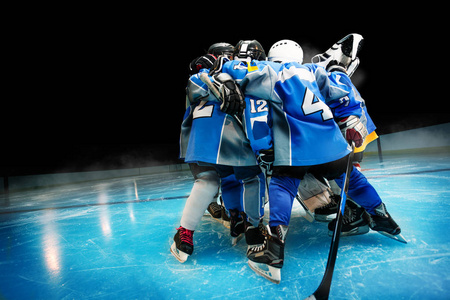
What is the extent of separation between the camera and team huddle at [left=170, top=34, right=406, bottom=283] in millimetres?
904

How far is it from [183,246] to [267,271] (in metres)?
0.37

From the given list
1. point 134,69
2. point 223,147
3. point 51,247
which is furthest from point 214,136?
point 134,69

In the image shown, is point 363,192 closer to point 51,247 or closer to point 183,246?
point 183,246

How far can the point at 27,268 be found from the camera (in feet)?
3.39

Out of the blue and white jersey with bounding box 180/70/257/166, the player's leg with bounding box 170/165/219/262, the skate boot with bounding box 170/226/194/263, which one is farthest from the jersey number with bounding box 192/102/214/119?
the skate boot with bounding box 170/226/194/263

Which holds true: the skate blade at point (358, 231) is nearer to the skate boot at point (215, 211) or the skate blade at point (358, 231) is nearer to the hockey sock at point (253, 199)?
the hockey sock at point (253, 199)

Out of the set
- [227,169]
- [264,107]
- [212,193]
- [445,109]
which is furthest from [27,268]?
[445,109]

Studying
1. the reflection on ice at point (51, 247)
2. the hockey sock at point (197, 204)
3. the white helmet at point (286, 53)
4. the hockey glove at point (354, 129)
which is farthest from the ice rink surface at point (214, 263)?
the white helmet at point (286, 53)

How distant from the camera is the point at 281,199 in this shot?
2.92 feet

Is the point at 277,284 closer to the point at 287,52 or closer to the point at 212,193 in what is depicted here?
the point at 212,193

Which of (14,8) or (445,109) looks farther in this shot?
(445,109)

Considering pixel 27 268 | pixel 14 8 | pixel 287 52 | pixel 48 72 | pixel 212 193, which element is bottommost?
pixel 27 268

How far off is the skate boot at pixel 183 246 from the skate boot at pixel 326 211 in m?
0.79

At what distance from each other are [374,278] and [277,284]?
30cm
